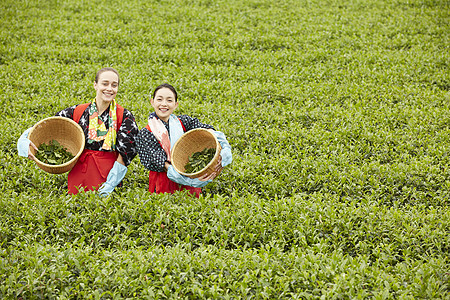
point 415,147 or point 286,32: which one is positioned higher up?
point 286,32

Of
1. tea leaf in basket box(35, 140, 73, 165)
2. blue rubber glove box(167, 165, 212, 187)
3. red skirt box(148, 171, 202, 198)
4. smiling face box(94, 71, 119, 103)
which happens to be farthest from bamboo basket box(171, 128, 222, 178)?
tea leaf in basket box(35, 140, 73, 165)

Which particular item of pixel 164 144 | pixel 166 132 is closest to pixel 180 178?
pixel 164 144

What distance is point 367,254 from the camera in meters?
3.90

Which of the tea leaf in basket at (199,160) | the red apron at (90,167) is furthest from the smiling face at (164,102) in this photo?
the tea leaf in basket at (199,160)

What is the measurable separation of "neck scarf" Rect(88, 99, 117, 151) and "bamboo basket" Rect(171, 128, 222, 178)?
0.73m

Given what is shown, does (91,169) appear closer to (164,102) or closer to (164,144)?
(164,144)

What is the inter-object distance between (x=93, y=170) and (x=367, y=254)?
10.0 feet

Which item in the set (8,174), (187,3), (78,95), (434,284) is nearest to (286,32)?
(187,3)

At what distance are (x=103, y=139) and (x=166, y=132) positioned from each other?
702 millimetres

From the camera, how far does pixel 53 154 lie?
4.21 m

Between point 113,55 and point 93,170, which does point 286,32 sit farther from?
point 93,170

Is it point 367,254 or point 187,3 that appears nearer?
point 367,254

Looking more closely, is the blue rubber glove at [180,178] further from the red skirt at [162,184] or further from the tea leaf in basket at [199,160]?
the red skirt at [162,184]

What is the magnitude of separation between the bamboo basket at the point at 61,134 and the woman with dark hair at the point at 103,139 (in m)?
0.11
